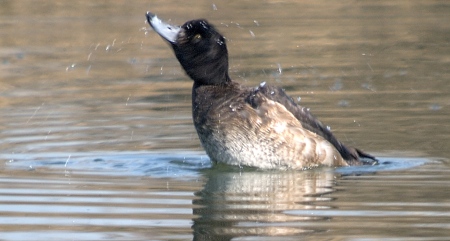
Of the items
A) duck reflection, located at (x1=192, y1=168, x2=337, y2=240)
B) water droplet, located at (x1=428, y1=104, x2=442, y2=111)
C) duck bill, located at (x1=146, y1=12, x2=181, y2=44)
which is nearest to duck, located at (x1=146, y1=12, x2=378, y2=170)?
duck bill, located at (x1=146, y1=12, x2=181, y2=44)

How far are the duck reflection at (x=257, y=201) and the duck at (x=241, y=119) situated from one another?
0.14 meters

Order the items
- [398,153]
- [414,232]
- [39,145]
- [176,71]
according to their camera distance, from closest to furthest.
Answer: [414,232]
[398,153]
[39,145]
[176,71]

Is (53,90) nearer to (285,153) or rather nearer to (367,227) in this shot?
(285,153)

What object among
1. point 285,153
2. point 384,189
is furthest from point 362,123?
point 384,189

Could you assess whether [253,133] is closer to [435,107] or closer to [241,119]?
[241,119]

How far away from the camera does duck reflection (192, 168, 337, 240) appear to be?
20.6 feet

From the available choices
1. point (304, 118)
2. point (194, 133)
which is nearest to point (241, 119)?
point (304, 118)

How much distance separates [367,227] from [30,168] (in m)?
3.21

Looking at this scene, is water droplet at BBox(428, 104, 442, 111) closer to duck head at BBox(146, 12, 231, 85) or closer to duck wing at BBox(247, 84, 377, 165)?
duck wing at BBox(247, 84, 377, 165)

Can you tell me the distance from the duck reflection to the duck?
0.14m

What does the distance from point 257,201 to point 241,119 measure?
1.09m

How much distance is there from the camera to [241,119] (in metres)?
8.12

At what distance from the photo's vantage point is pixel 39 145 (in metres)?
9.52

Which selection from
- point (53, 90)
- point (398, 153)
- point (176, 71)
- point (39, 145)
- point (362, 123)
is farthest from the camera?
point (176, 71)
